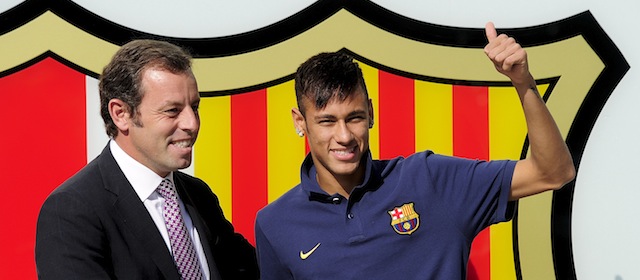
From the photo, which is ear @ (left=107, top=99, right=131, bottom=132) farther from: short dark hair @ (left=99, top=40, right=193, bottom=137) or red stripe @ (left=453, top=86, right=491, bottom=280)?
red stripe @ (left=453, top=86, right=491, bottom=280)

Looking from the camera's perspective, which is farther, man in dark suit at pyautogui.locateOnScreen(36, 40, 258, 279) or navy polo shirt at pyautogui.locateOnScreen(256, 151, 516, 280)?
navy polo shirt at pyautogui.locateOnScreen(256, 151, 516, 280)

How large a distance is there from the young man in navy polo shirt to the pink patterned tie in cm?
22

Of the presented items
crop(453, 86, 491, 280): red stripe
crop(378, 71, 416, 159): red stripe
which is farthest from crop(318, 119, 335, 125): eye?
crop(453, 86, 491, 280): red stripe

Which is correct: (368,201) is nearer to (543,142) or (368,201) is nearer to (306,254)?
(306,254)

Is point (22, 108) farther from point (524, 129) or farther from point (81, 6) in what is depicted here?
point (524, 129)

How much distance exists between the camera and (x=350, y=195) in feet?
6.81

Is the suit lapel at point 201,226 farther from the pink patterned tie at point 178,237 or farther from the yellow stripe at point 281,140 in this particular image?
the yellow stripe at point 281,140

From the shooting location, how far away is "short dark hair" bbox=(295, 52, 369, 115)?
81.5 inches

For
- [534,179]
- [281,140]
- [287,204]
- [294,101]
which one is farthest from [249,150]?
[534,179]

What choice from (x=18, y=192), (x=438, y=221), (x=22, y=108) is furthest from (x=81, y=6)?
(x=438, y=221)

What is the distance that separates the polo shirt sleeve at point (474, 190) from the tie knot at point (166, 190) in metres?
0.67

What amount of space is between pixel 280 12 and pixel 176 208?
0.77 m

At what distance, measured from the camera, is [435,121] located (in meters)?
2.59

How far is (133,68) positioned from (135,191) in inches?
12.2
